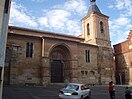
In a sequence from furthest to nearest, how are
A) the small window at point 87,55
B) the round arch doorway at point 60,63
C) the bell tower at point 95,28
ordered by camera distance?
the bell tower at point 95,28 → the small window at point 87,55 → the round arch doorway at point 60,63

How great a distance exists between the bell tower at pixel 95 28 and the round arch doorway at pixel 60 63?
8.23m

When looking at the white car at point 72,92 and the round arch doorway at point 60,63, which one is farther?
the round arch doorway at point 60,63

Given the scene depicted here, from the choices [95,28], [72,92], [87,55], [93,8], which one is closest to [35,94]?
[72,92]

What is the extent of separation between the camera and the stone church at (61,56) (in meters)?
28.9

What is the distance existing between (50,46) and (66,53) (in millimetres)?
3881

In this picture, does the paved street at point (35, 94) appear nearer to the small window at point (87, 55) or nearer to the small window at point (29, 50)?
the small window at point (29, 50)

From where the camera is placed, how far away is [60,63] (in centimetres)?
3444

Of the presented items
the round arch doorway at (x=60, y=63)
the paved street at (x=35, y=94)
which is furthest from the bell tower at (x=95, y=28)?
the paved street at (x=35, y=94)

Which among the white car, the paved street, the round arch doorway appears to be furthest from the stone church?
the white car

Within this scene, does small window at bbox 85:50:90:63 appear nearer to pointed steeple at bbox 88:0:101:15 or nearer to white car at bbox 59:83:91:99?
pointed steeple at bbox 88:0:101:15

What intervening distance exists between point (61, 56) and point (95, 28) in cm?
1041

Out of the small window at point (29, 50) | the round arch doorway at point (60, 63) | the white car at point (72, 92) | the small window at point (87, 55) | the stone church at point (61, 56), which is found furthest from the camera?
the small window at point (87, 55)

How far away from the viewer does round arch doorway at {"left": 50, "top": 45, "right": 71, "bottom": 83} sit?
3328 cm

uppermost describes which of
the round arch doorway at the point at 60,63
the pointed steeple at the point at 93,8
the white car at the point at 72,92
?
the pointed steeple at the point at 93,8
